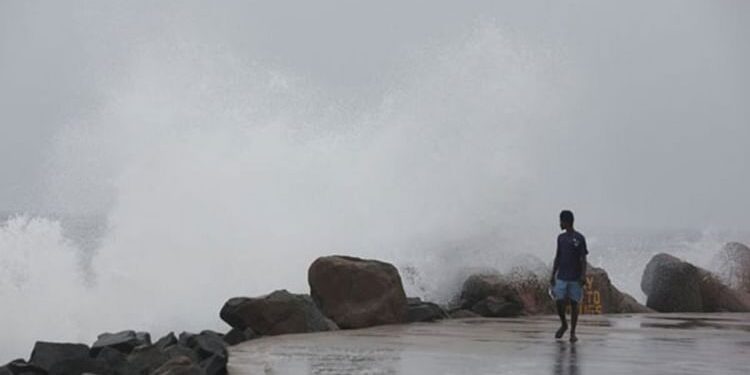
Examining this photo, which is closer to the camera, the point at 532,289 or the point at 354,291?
the point at 354,291

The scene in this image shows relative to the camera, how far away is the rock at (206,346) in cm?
903

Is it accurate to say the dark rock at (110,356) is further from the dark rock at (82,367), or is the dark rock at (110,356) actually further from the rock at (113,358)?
the dark rock at (82,367)

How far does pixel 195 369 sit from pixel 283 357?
1.91 meters

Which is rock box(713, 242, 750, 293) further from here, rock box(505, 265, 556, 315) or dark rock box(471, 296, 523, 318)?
dark rock box(471, 296, 523, 318)

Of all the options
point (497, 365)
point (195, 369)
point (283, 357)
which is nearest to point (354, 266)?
point (283, 357)

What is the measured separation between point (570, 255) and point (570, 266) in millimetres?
132

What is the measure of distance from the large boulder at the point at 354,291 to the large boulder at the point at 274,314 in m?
0.86

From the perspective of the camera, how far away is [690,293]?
18.5 meters

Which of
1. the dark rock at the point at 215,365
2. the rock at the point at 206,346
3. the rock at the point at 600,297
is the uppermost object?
the rock at the point at 600,297

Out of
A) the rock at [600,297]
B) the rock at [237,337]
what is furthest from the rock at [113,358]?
the rock at [600,297]

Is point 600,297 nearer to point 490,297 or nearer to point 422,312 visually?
point 490,297

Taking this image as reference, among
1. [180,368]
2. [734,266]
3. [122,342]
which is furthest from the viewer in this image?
[734,266]

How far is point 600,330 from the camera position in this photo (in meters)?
12.8

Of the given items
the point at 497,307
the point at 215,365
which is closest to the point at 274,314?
the point at 215,365
